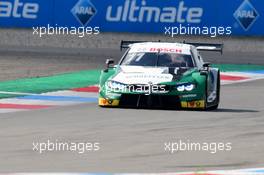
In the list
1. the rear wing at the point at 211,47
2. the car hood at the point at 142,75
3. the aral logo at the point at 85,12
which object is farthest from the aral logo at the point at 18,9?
the car hood at the point at 142,75

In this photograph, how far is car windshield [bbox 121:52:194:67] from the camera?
768 inches

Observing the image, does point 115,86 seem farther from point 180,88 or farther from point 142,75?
point 180,88

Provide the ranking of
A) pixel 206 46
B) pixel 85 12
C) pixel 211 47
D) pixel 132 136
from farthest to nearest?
pixel 85 12, pixel 206 46, pixel 211 47, pixel 132 136

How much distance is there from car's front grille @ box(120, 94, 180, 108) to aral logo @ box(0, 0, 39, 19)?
776 inches

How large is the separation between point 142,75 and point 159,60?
0.91 metres

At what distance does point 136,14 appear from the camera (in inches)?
1455

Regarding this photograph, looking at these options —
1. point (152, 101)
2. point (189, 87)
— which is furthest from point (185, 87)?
point (152, 101)

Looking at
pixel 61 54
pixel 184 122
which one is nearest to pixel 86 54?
pixel 61 54

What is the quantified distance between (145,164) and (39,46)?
25922 mm

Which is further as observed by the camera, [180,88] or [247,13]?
[247,13]

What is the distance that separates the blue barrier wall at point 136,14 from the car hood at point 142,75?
17.1 meters

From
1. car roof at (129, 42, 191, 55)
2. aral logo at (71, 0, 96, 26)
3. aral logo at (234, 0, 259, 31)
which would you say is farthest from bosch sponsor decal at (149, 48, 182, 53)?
aral logo at (71, 0, 96, 26)

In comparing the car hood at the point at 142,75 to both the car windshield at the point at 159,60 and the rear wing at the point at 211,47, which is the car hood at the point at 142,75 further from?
the rear wing at the point at 211,47

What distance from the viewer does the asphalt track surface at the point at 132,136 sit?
488 inches
